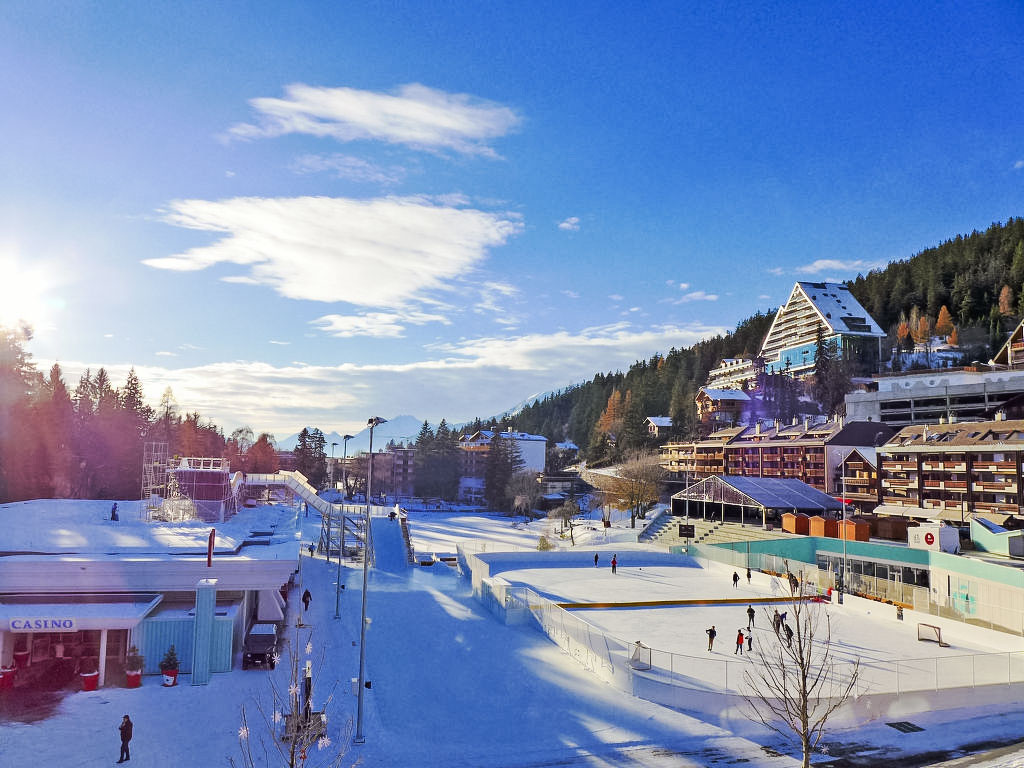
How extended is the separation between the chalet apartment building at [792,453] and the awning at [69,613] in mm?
59287

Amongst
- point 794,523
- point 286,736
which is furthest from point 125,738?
point 794,523

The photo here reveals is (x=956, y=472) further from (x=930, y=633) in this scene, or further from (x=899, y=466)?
(x=930, y=633)

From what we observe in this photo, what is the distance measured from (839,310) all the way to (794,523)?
7557cm

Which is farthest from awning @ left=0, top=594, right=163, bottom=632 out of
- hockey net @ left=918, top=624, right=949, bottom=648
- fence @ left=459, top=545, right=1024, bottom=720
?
hockey net @ left=918, top=624, right=949, bottom=648

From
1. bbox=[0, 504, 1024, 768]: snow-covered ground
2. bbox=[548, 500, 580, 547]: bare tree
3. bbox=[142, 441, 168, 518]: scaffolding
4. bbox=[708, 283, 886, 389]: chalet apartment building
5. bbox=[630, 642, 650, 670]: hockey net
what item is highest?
bbox=[708, 283, 886, 389]: chalet apartment building

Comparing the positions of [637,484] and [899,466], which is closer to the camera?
[899,466]

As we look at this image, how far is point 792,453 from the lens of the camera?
7931cm

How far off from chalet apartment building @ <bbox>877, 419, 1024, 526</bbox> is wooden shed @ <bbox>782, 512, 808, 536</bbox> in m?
8.37

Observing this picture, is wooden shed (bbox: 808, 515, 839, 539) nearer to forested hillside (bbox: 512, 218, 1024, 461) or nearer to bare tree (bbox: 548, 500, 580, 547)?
bare tree (bbox: 548, 500, 580, 547)

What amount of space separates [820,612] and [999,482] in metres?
28.6

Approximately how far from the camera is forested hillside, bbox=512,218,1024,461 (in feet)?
367

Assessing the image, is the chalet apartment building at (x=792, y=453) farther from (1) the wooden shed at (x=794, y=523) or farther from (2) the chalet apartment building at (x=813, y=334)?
(2) the chalet apartment building at (x=813, y=334)

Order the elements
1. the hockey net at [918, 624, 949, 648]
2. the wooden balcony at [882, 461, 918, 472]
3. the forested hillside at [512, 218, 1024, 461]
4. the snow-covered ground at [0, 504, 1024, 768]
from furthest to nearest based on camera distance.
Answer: the forested hillside at [512, 218, 1024, 461], the wooden balcony at [882, 461, 918, 472], the hockey net at [918, 624, 949, 648], the snow-covered ground at [0, 504, 1024, 768]

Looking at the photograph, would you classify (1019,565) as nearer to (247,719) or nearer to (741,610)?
(741,610)
